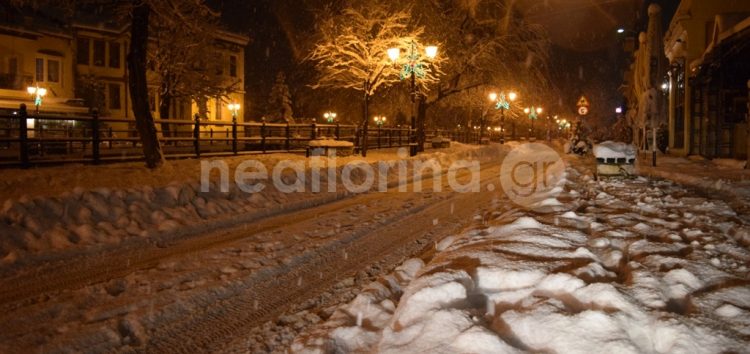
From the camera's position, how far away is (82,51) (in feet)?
132

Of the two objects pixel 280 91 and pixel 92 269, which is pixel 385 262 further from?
pixel 280 91

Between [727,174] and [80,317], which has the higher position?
[727,174]

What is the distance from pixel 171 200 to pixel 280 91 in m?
56.0

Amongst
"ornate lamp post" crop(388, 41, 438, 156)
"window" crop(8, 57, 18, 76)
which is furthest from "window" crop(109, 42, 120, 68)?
"ornate lamp post" crop(388, 41, 438, 156)

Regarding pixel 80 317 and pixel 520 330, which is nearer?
pixel 520 330

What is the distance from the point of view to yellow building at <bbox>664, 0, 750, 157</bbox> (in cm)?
2059

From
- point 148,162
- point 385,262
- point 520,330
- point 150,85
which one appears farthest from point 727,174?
point 150,85

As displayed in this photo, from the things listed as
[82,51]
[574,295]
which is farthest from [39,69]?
[574,295]

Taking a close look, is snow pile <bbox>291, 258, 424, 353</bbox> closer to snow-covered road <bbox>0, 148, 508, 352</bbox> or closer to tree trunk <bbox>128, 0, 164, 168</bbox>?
snow-covered road <bbox>0, 148, 508, 352</bbox>

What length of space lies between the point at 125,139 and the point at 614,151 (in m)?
14.7

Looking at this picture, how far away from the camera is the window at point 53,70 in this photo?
38.1m

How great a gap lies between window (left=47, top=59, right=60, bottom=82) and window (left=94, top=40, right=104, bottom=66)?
278cm

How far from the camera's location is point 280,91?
64.4 meters

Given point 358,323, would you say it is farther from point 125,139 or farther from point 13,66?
point 13,66
